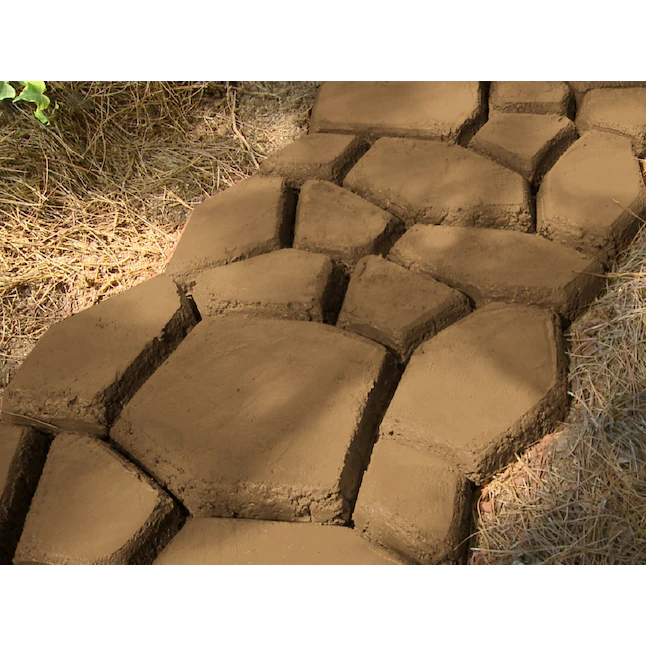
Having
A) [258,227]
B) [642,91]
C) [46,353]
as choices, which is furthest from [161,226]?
[642,91]

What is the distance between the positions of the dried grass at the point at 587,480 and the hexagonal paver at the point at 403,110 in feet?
2.41

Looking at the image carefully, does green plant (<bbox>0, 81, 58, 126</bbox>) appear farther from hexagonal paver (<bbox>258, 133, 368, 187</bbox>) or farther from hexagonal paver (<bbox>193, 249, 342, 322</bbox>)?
hexagonal paver (<bbox>193, 249, 342, 322</bbox>)

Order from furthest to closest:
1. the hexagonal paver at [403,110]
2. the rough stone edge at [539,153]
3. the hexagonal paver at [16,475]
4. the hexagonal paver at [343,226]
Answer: the hexagonal paver at [403,110]
the rough stone edge at [539,153]
the hexagonal paver at [343,226]
the hexagonal paver at [16,475]

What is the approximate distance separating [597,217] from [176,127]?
4.25 feet

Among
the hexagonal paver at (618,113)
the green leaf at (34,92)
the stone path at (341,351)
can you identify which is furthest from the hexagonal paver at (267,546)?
the green leaf at (34,92)

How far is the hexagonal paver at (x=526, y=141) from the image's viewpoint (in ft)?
5.94

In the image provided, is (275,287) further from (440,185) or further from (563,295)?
(563,295)

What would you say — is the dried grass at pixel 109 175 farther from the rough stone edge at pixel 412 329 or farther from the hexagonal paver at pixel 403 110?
the rough stone edge at pixel 412 329

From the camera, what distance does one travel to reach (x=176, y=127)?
225 cm

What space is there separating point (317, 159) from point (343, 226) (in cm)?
28

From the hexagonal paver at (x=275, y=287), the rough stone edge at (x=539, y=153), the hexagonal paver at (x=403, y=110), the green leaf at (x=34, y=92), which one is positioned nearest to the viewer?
the hexagonal paver at (x=275, y=287)

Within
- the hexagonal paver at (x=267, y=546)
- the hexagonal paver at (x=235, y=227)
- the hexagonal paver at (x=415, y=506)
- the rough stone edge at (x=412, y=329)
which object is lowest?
the hexagonal paver at (x=267, y=546)

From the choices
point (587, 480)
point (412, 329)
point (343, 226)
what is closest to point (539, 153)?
point (343, 226)

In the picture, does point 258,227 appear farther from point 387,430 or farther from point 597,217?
point 597,217
